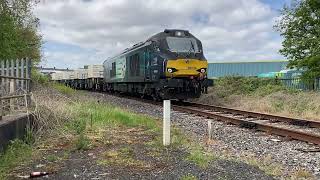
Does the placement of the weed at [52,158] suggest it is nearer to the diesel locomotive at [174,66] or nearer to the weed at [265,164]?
the weed at [265,164]

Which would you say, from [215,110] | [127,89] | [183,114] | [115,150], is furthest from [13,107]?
[127,89]

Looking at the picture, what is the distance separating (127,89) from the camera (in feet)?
88.7

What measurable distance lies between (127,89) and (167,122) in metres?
18.2

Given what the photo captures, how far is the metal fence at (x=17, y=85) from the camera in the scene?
960cm

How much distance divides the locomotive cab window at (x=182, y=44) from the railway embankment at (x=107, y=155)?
30.3 feet

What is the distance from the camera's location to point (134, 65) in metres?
24.0

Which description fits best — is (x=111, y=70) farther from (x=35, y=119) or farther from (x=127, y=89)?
(x=35, y=119)

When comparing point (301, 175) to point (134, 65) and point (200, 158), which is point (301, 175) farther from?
point (134, 65)

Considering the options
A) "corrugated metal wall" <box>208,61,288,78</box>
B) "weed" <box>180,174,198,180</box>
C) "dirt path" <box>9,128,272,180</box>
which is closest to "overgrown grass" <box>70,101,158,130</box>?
"dirt path" <box>9,128,272,180</box>

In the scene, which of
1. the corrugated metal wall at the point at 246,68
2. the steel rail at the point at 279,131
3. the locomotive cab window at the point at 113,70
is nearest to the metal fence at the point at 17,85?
the steel rail at the point at 279,131

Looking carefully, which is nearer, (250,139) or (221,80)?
(250,139)

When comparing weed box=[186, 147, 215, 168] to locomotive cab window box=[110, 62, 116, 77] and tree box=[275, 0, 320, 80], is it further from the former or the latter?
locomotive cab window box=[110, 62, 116, 77]

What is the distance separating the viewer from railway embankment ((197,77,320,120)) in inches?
680

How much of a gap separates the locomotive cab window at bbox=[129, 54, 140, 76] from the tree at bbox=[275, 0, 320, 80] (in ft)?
26.8
